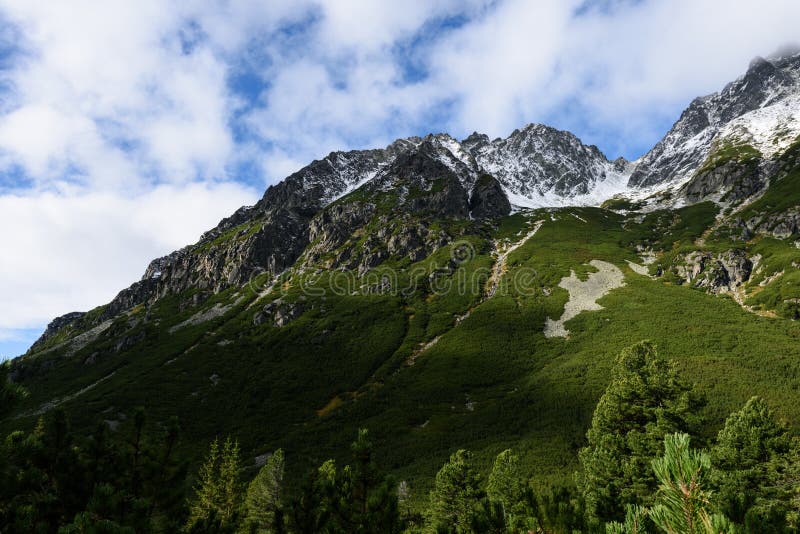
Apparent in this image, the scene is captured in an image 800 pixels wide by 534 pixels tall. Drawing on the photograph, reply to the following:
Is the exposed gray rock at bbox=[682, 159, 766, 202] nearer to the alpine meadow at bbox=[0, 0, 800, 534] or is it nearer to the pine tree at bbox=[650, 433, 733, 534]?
the alpine meadow at bbox=[0, 0, 800, 534]

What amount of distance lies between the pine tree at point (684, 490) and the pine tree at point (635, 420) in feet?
60.3

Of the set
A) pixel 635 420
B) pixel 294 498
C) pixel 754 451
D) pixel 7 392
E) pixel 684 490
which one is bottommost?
pixel 754 451

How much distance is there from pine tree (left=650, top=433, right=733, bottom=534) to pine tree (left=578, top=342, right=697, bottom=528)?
1838 centimetres

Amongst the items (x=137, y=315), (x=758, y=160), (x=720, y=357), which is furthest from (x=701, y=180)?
(x=137, y=315)

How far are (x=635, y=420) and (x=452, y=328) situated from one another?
3071 inches

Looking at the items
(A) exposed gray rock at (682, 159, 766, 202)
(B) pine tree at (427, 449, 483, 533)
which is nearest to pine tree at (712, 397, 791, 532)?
(B) pine tree at (427, 449, 483, 533)

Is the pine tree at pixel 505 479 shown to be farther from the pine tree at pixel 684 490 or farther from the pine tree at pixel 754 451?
the pine tree at pixel 684 490

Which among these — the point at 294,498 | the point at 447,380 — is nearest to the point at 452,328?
the point at 447,380

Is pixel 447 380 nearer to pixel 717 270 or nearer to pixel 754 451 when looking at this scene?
pixel 754 451

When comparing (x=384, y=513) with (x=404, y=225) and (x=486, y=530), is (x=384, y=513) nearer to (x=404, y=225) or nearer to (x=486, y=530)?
(x=486, y=530)

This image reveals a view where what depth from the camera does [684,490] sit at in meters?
2.88

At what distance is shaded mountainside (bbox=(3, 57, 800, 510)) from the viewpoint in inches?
2366

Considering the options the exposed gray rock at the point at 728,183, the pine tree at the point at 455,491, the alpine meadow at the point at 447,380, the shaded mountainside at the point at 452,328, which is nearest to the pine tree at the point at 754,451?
the alpine meadow at the point at 447,380

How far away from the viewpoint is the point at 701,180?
592 feet
